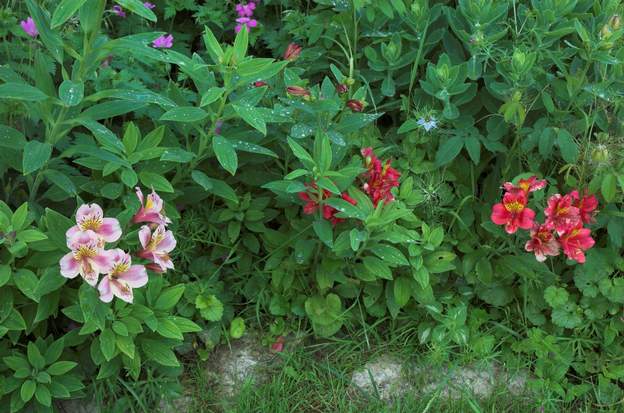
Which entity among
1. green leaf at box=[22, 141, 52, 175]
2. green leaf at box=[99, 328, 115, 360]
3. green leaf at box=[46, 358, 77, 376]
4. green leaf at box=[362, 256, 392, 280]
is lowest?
green leaf at box=[46, 358, 77, 376]

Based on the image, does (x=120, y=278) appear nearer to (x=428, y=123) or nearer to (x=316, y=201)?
(x=316, y=201)

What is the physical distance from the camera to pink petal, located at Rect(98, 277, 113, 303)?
217cm

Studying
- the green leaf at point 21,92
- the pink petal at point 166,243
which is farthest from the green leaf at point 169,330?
the green leaf at point 21,92

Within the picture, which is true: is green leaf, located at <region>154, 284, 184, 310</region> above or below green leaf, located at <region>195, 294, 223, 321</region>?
above

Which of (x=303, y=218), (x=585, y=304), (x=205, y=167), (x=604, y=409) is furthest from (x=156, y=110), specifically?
(x=604, y=409)

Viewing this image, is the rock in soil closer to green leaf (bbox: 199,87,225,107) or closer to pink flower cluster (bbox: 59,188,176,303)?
pink flower cluster (bbox: 59,188,176,303)

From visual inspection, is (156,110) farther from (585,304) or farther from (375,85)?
(585,304)

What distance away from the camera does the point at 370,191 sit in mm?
2684

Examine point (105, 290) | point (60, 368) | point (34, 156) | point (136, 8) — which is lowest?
point (60, 368)

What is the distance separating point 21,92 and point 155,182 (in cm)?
48

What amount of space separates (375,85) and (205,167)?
31.7 inches

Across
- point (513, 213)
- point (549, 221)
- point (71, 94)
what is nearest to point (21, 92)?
point (71, 94)

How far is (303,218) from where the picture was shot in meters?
2.85

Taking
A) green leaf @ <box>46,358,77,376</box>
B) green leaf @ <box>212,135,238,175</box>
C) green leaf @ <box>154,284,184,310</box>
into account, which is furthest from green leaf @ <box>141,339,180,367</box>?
green leaf @ <box>212,135,238,175</box>
